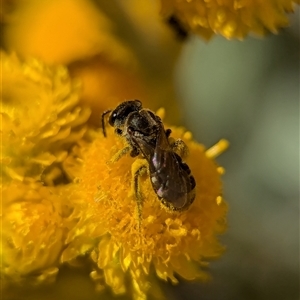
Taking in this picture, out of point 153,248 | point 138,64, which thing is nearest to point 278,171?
point 138,64

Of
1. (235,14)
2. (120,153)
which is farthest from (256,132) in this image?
(120,153)

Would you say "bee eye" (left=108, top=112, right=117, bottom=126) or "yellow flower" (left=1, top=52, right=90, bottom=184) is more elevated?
"yellow flower" (left=1, top=52, right=90, bottom=184)

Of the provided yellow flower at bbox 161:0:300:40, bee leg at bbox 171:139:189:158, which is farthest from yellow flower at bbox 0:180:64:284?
yellow flower at bbox 161:0:300:40

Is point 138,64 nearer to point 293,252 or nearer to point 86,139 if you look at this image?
point 86,139

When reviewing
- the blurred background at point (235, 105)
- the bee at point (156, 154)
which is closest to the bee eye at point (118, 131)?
the bee at point (156, 154)

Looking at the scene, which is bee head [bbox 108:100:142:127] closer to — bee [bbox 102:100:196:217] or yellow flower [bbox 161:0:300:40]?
bee [bbox 102:100:196:217]
